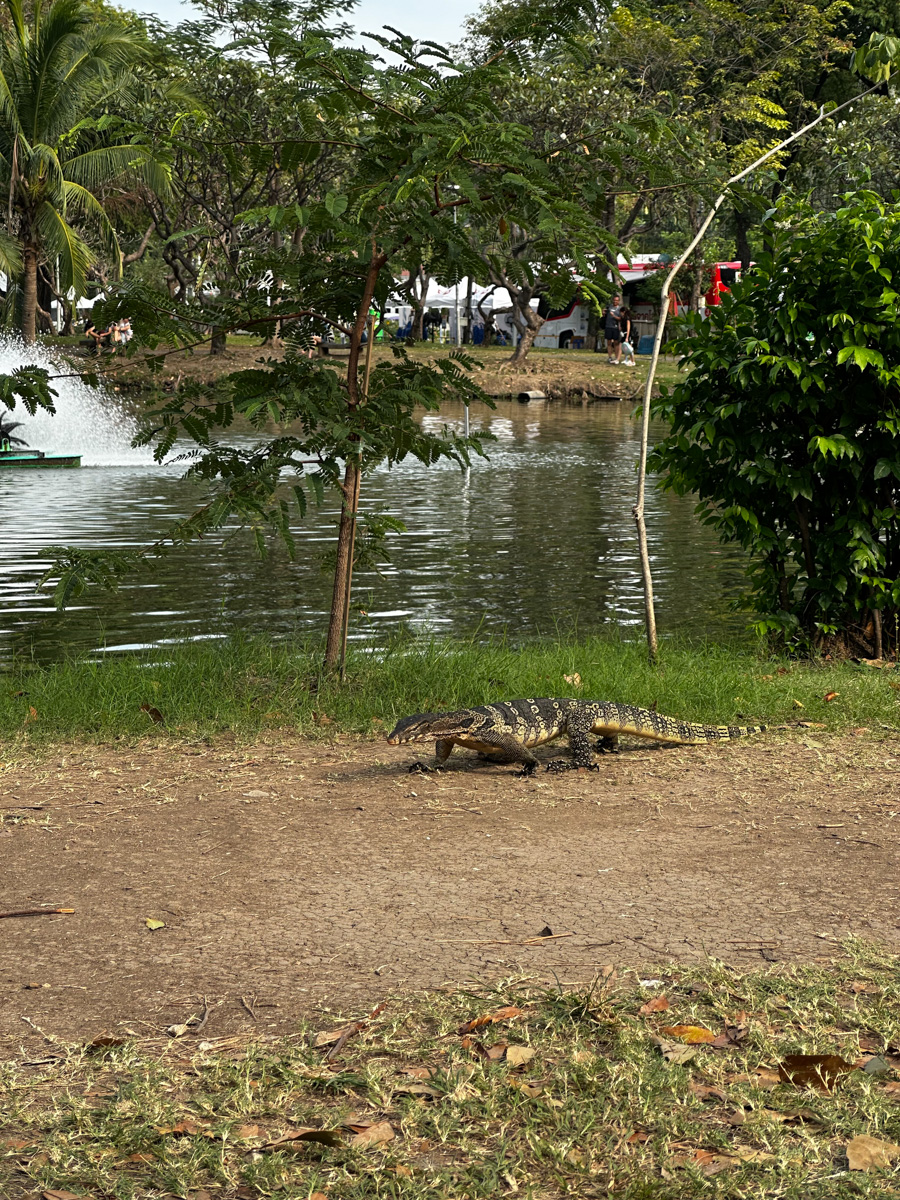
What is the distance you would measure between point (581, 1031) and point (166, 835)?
2.47 m

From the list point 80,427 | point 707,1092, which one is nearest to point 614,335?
point 80,427

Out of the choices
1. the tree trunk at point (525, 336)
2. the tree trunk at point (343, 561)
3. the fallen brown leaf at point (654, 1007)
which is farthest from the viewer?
the tree trunk at point (525, 336)

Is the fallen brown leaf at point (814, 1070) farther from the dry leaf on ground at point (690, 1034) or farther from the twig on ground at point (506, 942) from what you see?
the twig on ground at point (506, 942)

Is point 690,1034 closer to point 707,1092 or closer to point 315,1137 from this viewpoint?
point 707,1092

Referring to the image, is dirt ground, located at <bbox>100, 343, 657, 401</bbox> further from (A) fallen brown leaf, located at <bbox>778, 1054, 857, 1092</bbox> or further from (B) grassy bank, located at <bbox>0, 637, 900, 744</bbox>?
(A) fallen brown leaf, located at <bbox>778, 1054, 857, 1092</bbox>

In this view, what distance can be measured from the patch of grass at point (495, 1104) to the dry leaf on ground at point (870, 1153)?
0.09 ft

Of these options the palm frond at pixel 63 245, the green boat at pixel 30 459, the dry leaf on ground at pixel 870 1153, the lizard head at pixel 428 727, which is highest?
the palm frond at pixel 63 245

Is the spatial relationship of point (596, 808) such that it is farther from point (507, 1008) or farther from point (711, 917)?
point (507, 1008)

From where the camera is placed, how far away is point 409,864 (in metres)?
5.09

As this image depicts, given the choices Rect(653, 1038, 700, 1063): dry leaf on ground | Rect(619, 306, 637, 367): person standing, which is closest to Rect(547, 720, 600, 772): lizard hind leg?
Rect(653, 1038, 700, 1063): dry leaf on ground

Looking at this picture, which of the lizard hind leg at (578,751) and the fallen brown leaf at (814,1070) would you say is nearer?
the fallen brown leaf at (814,1070)

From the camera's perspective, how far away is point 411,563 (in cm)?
1470

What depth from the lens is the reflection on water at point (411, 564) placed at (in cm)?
1161

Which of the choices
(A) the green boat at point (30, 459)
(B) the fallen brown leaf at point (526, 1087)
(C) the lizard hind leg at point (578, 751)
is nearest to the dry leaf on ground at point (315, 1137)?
(B) the fallen brown leaf at point (526, 1087)
